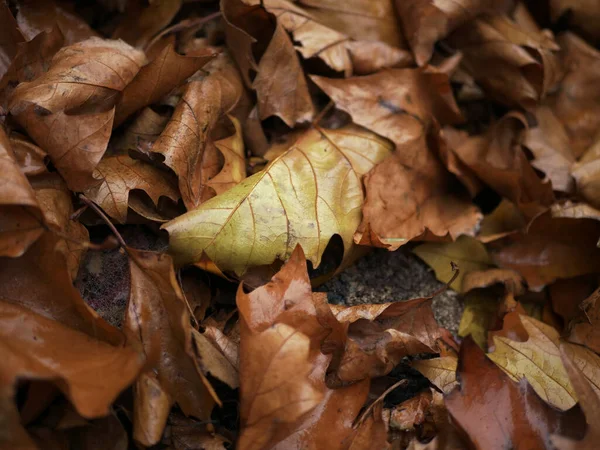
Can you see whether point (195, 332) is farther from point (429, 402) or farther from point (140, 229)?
point (429, 402)

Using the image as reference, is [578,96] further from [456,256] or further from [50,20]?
[50,20]

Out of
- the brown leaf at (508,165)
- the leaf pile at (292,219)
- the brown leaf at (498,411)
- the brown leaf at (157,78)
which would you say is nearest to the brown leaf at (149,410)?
the leaf pile at (292,219)

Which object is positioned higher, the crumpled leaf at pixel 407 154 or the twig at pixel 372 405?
the crumpled leaf at pixel 407 154

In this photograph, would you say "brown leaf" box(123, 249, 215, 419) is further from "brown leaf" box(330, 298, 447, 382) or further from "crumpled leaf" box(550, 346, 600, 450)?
"crumpled leaf" box(550, 346, 600, 450)

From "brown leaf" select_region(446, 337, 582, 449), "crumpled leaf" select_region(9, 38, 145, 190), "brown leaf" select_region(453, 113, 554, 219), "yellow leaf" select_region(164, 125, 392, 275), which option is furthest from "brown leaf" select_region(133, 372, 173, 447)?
"brown leaf" select_region(453, 113, 554, 219)

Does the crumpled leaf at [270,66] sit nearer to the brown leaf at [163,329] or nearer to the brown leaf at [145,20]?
the brown leaf at [145,20]

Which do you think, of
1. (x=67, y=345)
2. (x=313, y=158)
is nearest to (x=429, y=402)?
(x=313, y=158)
